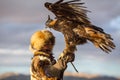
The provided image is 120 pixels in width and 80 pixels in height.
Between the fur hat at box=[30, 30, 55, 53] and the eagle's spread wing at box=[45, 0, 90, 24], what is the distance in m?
0.45

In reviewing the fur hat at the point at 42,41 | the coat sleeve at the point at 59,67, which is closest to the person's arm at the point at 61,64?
the coat sleeve at the point at 59,67

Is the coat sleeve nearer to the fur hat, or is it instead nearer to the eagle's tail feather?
the fur hat

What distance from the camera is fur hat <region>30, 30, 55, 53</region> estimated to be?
5.88 m

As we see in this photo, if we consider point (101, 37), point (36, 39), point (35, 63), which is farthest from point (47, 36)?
point (101, 37)

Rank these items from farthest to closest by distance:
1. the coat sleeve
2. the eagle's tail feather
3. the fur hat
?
1. the fur hat
2. the coat sleeve
3. the eagle's tail feather

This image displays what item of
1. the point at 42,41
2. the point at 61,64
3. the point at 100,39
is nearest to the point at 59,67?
the point at 61,64

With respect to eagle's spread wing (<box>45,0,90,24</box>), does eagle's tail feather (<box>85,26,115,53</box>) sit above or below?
below

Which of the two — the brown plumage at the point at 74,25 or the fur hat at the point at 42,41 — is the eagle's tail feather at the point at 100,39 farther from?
the fur hat at the point at 42,41

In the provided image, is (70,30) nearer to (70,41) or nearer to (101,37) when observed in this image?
(70,41)

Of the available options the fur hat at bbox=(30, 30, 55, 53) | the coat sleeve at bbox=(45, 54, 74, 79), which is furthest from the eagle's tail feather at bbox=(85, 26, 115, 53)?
the fur hat at bbox=(30, 30, 55, 53)

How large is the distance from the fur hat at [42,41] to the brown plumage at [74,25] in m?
0.21

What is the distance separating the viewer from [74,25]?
18.4ft

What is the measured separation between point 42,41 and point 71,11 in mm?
766

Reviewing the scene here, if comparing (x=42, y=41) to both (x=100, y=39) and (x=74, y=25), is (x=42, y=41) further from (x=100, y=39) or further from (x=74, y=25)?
(x=100, y=39)
